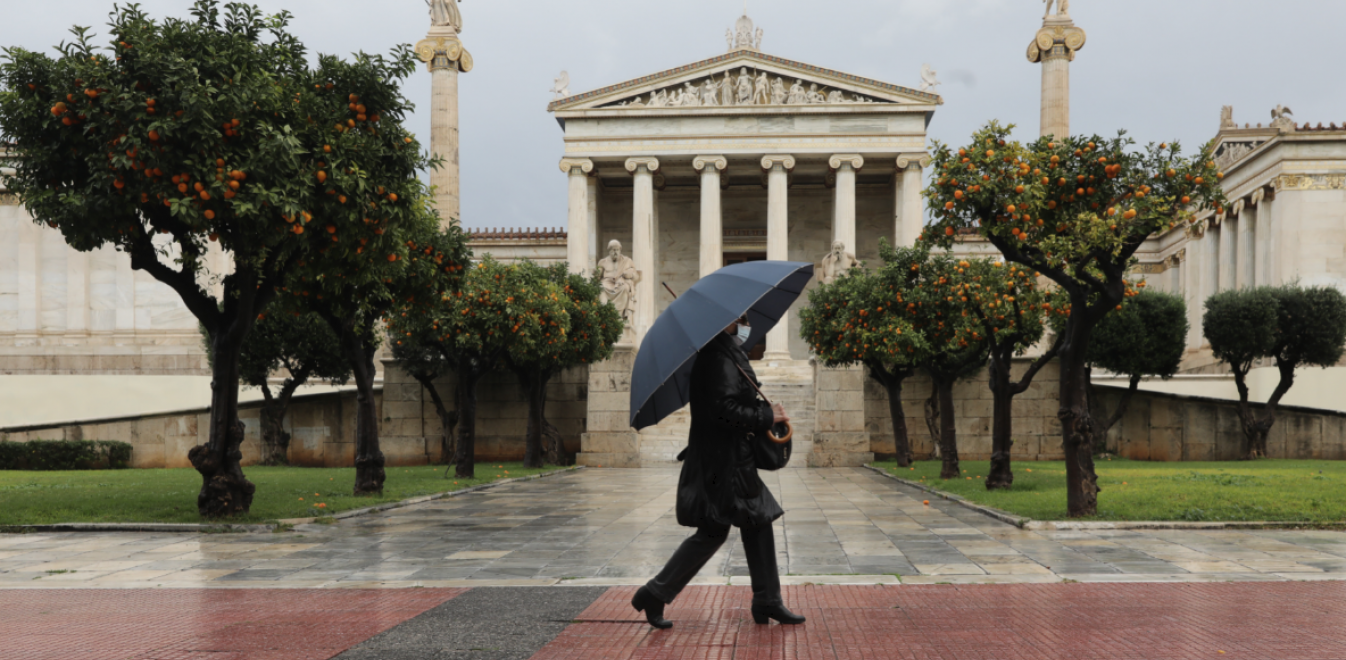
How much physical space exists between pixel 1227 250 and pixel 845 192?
20823 mm

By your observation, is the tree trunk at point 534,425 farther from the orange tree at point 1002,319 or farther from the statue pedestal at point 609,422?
the orange tree at point 1002,319

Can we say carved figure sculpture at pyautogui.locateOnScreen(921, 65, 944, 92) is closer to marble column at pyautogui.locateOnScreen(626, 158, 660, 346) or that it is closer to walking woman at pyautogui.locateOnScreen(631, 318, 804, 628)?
marble column at pyautogui.locateOnScreen(626, 158, 660, 346)

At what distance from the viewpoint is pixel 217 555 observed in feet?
33.7

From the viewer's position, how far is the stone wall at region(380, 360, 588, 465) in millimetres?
33188

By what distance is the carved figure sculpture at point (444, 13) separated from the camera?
44125mm

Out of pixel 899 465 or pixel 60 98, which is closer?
pixel 60 98

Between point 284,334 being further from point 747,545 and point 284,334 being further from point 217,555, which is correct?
point 747,545

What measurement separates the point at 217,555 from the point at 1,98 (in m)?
6.93

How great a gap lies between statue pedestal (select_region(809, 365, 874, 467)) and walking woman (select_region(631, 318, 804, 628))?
2330 cm

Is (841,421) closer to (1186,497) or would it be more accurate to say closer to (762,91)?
(1186,497)

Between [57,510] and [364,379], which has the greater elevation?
Result: [364,379]

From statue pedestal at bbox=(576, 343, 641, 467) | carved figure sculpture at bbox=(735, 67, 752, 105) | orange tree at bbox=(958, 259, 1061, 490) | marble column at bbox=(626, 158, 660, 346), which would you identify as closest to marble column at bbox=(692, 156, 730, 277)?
marble column at bbox=(626, 158, 660, 346)

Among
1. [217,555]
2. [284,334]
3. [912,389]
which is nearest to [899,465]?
[912,389]

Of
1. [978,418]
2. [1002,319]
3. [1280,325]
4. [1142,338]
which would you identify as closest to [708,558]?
[1002,319]
